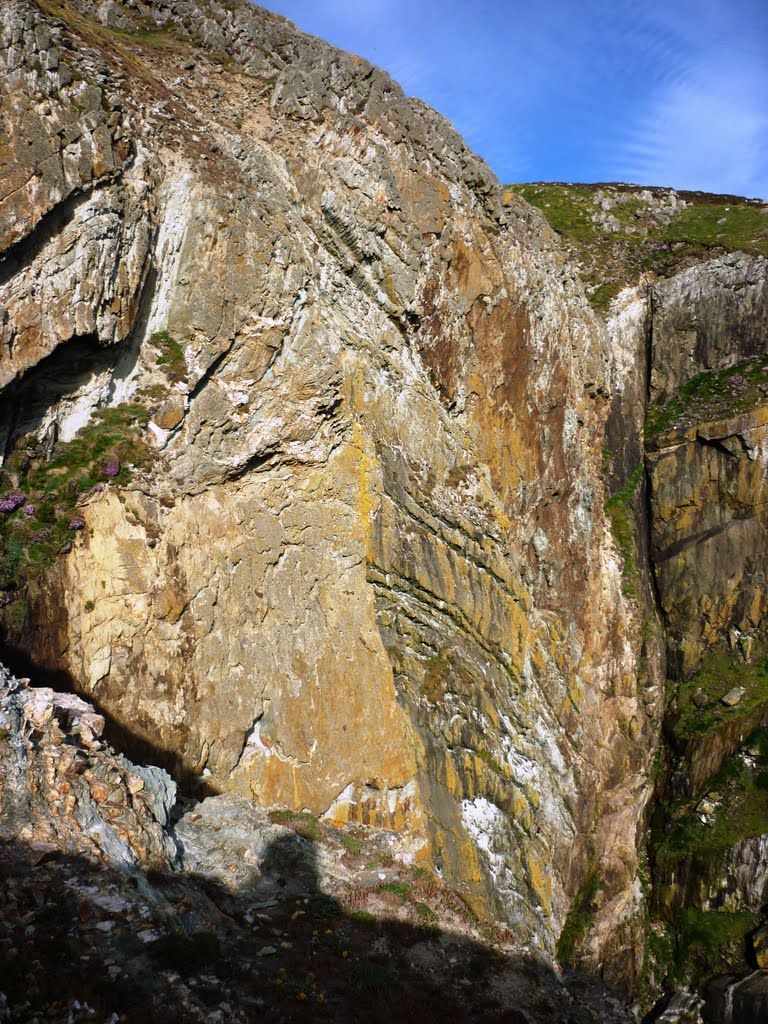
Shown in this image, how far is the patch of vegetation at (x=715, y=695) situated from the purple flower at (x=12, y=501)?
83.4 ft

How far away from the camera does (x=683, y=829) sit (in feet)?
84.5

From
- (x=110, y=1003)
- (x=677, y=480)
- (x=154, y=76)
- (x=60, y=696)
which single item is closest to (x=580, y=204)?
(x=677, y=480)

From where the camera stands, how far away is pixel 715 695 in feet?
93.8

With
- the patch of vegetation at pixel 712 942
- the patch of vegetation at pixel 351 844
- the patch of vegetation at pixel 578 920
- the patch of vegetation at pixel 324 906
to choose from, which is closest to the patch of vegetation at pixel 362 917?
the patch of vegetation at pixel 324 906

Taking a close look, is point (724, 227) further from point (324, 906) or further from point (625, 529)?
point (324, 906)

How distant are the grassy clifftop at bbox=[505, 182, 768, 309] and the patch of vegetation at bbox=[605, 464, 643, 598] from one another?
9.48 m

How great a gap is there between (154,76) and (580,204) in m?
27.8

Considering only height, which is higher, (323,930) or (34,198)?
(34,198)

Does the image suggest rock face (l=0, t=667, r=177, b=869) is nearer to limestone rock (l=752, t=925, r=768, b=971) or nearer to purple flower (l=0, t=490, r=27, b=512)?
purple flower (l=0, t=490, r=27, b=512)

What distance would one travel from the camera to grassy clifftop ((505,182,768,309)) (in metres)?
34.1

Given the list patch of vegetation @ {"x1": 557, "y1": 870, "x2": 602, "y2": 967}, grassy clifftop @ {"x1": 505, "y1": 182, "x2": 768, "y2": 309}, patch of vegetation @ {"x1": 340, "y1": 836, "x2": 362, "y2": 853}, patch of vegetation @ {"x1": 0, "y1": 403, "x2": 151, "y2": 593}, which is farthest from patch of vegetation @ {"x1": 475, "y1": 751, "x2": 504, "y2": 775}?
grassy clifftop @ {"x1": 505, "y1": 182, "x2": 768, "y2": 309}

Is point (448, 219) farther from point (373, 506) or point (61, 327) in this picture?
point (61, 327)

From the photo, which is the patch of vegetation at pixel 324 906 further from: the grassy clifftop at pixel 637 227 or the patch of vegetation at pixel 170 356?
the grassy clifftop at pixel 637 227

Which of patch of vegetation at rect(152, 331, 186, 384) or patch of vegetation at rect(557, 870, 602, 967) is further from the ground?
patch of vegetation at rect(152, 331, 186, 384)
